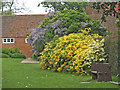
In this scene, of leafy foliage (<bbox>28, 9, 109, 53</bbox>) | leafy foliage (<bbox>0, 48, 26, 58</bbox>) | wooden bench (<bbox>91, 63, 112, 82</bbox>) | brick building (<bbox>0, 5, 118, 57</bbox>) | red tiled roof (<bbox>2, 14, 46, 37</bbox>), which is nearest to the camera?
wooden bench (<bbox>91, 63, 112, 82</bbox>)

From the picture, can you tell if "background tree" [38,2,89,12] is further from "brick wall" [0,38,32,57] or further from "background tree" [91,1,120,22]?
"background tree" [91,1,120,22]

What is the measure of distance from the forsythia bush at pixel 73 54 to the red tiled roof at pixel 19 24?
20.4m

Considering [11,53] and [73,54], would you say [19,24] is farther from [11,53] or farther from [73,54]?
[73,54]

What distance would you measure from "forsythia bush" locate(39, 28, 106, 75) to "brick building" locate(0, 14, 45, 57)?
19.8 meters

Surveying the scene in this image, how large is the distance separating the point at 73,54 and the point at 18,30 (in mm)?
23321

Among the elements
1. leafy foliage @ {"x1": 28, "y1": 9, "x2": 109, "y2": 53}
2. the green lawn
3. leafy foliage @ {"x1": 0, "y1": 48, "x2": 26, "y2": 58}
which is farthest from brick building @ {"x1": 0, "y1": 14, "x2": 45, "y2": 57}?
the green lawn

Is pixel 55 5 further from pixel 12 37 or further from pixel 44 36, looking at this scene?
pixel 44 36

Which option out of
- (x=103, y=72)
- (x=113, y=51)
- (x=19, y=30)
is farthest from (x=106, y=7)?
(x=19, y=30)

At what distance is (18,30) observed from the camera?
37656 mm

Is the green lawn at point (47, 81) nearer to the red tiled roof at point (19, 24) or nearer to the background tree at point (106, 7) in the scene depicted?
the background tree at point (106, 7)

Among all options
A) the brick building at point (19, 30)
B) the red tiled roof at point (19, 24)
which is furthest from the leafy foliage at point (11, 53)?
the red tiled roof at point (19, 24)

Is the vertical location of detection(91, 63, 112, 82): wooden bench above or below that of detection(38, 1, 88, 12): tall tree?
below

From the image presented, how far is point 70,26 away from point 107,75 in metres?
9.80

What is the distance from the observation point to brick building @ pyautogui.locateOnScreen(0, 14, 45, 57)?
37125 millimetres
